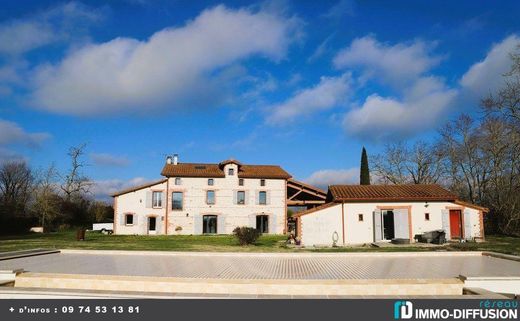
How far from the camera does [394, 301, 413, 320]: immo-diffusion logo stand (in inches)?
239

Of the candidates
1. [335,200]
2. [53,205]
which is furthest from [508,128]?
[53,205]

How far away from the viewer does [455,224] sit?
21766mm

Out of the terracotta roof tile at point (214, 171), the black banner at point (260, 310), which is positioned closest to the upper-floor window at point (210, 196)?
the terracotta roof tile at point (214, 171)

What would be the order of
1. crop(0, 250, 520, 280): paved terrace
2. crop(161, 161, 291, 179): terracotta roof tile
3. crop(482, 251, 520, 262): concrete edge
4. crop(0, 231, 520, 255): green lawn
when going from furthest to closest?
crop(161, 161, 291, 179): terracotta roof tile → crop(0, 231, 520, 255): green lawn → crop(482, 251, 520, 262): concrete edge → crop(0, 250, 520, 280): paved terrace

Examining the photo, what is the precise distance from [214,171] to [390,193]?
53.7 ft

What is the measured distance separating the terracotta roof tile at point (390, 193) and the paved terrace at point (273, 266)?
761 cm

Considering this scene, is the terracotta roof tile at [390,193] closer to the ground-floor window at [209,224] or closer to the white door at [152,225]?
the ground-floor window at [209,224]

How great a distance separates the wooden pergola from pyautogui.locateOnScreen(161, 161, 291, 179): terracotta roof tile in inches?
62.6

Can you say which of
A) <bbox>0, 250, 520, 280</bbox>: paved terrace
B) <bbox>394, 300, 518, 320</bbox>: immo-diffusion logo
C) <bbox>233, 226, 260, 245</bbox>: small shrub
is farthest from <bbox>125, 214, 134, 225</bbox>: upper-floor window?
<bbox>394, 300, 518, 320</bbox>: immo-diffusion logo

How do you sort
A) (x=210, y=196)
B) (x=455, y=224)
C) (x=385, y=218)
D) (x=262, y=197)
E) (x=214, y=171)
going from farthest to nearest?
1. (x=214, y=171)
2. (x=262, y=197)
3. (x=210, y=196)
4. (x=455, y=224)
5. (x=385, y=218)

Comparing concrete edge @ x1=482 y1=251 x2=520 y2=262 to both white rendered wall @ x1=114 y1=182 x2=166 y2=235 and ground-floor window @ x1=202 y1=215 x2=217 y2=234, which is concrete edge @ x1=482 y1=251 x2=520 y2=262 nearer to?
ground-floor window @ x1=202 y1=215 x2=217 y2=234

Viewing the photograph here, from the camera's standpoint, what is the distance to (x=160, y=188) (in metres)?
32.2

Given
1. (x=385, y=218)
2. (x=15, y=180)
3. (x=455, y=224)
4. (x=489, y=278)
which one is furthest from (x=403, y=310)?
(x=15, y=180)

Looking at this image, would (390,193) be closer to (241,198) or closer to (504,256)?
(504,256)
